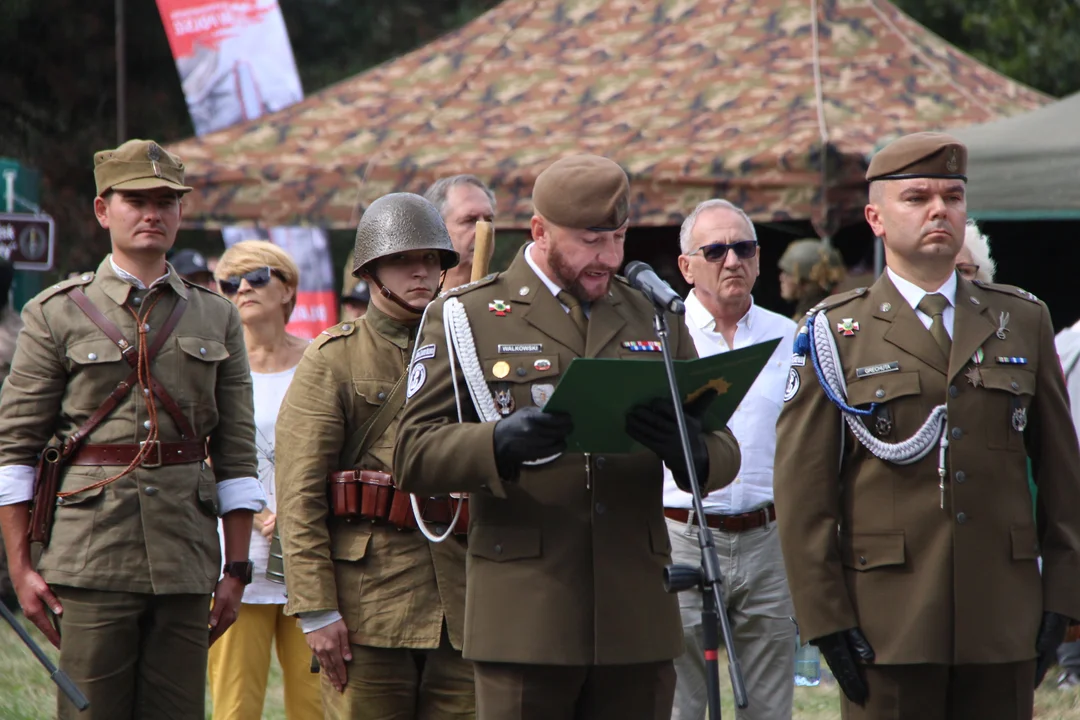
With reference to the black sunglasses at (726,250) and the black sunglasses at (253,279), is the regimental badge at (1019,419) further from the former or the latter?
the black sunglasses at (253,279)

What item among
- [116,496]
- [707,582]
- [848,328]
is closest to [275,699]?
[116,496]

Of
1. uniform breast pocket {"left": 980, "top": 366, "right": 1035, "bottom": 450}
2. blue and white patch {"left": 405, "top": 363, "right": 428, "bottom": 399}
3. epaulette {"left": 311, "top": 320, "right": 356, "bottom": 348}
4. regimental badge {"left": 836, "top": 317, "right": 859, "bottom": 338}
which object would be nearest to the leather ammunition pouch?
epaulette {"left": 311, "top": 320, "right": 356, "bottom": 348}

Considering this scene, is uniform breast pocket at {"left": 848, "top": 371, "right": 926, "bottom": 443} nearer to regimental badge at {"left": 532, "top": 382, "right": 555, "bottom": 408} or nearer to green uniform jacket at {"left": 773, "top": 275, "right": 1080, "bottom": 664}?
green uniform jacket at {"left": 773, "top": 275, "right": 1080, "bottom": 664}

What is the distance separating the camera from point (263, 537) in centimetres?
609

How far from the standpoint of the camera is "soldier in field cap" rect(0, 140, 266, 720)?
15.4 feet

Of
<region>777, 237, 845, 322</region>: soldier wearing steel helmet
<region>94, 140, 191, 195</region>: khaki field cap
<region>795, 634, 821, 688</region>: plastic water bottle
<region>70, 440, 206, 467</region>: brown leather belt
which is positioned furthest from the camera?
<region>777, 237, 845, 322</region>: soldier wearing steel helmet

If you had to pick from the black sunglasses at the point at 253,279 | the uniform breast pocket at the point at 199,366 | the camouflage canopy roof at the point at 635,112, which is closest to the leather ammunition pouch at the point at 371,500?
the uniform breast pocket at the point at 199,366

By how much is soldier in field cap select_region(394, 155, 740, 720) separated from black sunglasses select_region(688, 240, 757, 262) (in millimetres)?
1827

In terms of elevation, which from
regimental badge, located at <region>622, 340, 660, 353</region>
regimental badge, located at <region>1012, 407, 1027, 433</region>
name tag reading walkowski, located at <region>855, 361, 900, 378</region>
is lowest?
regimental badge, located at <region>1012, 407, 1027, 433</region>

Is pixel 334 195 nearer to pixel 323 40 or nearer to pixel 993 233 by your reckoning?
pixel 993 233

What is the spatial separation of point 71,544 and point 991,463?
2.61 meters

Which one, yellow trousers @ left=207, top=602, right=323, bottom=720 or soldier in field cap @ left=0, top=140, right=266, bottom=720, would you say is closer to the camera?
soldier in field cap @ left=0, top=140, right=266, bottom=720

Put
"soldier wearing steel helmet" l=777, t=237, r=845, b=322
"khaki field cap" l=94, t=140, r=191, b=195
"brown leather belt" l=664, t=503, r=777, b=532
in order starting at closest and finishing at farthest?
"khaki field cap" l=94, t=140, r=191, b=195 < "brown leather belt" l=664, t=503, r=777, b=532 < "soldier wearing steel helmet" l=777, t=237, r=845, b=322

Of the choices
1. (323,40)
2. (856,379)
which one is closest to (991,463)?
(856,379)
